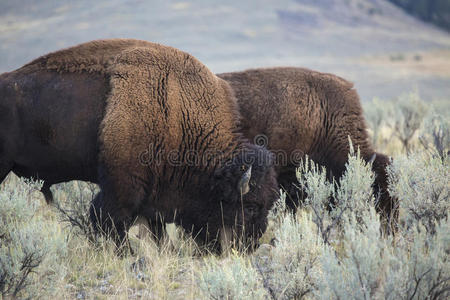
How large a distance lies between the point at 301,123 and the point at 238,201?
158cm

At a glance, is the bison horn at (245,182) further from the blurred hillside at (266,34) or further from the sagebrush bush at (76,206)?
the blurred hillside at (266,34)

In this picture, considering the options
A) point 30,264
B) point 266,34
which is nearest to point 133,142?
point 30,264

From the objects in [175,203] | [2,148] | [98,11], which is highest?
[98,11]

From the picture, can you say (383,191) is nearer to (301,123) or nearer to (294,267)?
(301,123)

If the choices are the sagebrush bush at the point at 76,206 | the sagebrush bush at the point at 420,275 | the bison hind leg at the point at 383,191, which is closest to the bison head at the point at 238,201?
the sagebrush bush at the point at 76,206

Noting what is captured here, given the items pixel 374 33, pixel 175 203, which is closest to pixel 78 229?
pixel 175 203

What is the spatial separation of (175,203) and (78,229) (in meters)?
1.31

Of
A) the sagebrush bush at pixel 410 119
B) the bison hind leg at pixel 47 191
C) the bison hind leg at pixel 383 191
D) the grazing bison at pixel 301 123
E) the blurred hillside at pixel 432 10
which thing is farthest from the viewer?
the blurred hillside at pixel 432 10

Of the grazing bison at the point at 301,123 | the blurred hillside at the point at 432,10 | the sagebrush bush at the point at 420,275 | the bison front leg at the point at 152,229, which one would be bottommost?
the bison front leg at the point at 152,229

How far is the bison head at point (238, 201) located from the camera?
430cm

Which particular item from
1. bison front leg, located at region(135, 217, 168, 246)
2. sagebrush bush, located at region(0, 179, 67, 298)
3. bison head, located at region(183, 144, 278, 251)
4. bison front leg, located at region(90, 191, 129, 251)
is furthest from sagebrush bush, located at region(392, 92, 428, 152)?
sagebrush bush, located at region(0, 179, 67, 298)

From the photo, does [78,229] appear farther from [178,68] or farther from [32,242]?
[178,68]

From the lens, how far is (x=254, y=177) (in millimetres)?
4293

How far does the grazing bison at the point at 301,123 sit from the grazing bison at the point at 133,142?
898 millimetres
